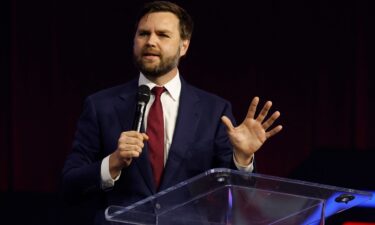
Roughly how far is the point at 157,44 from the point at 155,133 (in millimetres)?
262

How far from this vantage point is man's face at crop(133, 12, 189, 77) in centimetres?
234

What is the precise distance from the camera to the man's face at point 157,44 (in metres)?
2.34

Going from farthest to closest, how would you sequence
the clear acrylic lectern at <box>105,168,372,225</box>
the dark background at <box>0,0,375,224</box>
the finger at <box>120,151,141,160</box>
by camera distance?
the dark background at <box>0,0,375,224</box>, the finger at <box>120,151,141,160</box>, the clear acrylic lectern at <box>105,168,372,225</box>

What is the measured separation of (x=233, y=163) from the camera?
221 centimetres

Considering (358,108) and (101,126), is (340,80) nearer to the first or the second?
(358,108)

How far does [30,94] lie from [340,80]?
221cm

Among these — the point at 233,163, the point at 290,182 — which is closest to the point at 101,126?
the point at 233,163

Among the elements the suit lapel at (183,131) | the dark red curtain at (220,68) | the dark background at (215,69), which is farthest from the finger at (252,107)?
the dark red curtain at (220,68)

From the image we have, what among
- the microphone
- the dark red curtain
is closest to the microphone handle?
the microphone

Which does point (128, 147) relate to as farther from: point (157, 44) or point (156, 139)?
point (157, 44)

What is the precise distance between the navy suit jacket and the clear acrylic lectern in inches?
20.1

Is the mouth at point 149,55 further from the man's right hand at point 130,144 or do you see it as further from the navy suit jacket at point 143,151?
the man's right hand at point 130,144

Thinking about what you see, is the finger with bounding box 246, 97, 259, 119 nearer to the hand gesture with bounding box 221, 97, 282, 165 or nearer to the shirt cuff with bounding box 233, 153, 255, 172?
the hand gesture with bounding box 221, 97, 282, 165

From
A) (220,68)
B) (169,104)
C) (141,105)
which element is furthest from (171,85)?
(220,68)
